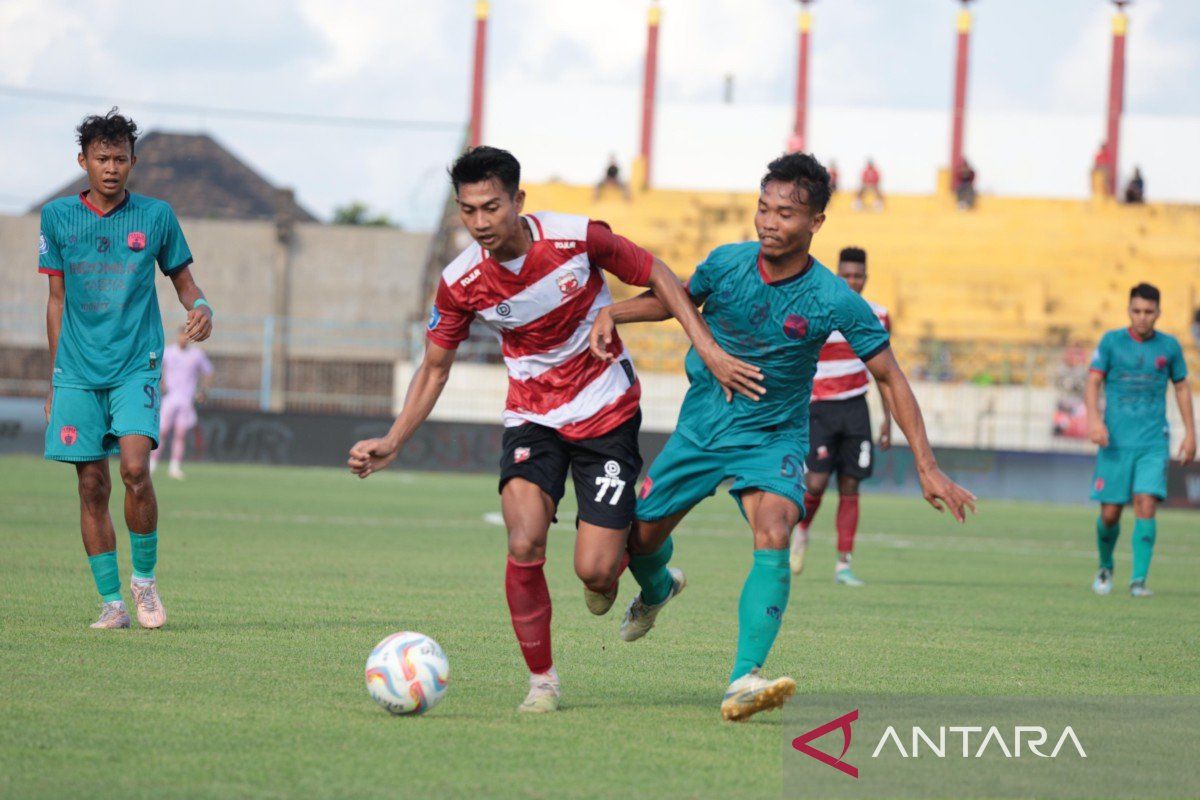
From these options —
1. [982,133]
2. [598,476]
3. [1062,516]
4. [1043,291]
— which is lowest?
[1062,516]

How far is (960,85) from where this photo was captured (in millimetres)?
42406

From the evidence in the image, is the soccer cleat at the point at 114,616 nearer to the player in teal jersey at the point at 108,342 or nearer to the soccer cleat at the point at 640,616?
the player in teal jersey at the point at 108,342

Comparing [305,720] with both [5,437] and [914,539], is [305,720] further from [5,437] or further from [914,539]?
[5,437]

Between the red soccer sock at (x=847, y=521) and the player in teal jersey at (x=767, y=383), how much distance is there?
553 cm

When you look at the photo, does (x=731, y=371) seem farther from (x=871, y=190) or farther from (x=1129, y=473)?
(x=871, y=190)

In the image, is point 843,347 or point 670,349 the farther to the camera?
point 670,349

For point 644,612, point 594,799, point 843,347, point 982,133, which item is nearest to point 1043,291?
point 982,133

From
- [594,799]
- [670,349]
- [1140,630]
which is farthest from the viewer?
[670,349]

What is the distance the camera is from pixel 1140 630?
367 inches

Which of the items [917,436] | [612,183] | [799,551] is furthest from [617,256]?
[612,183]

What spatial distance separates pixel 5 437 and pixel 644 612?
2193cm

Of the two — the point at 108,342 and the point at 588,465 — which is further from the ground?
the point at 108,342

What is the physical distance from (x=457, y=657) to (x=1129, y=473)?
6590mm

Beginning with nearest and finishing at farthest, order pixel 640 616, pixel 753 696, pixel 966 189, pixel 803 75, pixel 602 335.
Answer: pixel 753 696 → pixel 602 335 → pixel 640 616 → pixel 966 189 → pixel 803 75
